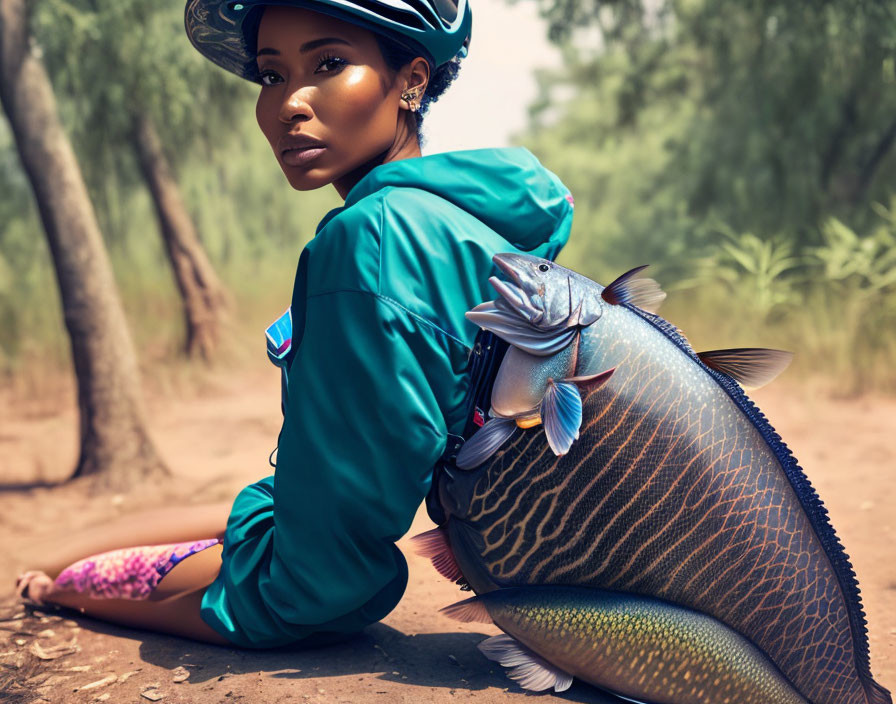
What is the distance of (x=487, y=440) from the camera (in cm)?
174

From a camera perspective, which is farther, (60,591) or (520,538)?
(60,591)

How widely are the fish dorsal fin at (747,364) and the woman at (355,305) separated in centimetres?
46

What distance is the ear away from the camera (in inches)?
80.2

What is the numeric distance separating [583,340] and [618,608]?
19.8 inches

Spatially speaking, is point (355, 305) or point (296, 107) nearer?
point (355, 305)

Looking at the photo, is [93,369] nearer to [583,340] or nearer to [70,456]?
[70,456]

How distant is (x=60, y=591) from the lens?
2.53 metres

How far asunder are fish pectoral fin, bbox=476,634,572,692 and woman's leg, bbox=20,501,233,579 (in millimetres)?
961

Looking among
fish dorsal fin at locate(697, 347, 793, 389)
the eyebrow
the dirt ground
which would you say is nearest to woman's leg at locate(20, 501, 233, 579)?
the dirt ground

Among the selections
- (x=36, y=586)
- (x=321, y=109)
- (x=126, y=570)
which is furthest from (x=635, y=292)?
(x=36, y=586)

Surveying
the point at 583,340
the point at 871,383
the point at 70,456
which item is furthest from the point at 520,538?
the point at 70,456

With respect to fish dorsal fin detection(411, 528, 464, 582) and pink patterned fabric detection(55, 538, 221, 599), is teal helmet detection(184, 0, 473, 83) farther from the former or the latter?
pink patterned fabric detection(55, 538, 221, 599)

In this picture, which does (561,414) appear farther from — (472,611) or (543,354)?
(472,611)

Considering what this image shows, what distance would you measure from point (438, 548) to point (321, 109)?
3.07 feet
